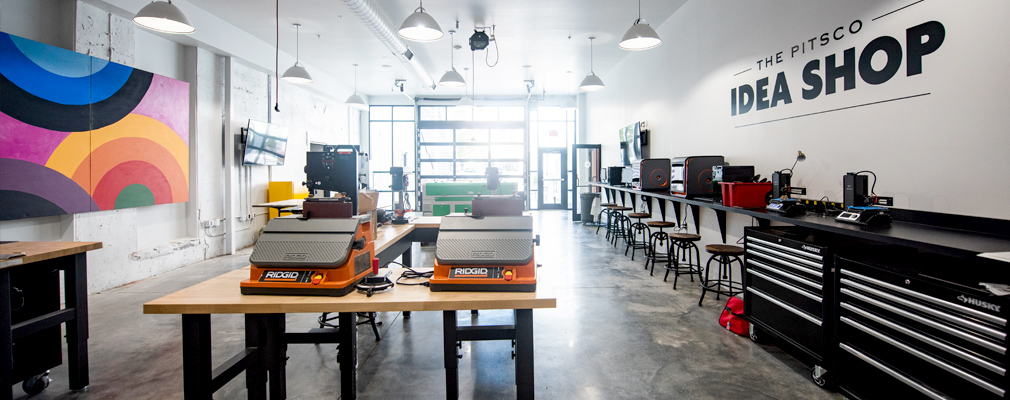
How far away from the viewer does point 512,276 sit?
1.75 metres

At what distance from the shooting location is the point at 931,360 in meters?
1.83

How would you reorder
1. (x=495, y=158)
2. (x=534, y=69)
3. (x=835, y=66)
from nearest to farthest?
1. (x=835, y=66)
2. (x=534, y=69)
3. (x=495, y=158)

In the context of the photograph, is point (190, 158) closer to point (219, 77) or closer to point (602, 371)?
point (219, 77)

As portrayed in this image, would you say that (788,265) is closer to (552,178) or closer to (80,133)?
(80,133)

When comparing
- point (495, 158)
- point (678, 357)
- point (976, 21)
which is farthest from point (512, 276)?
point (495, 158)

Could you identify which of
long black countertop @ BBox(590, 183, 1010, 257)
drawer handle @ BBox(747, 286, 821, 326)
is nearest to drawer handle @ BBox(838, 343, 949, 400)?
drawer handle @ BBox(747, 286, 821, 326)

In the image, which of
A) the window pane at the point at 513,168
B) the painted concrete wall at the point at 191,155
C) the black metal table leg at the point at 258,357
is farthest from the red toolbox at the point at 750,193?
the window pane at the point at 513,168

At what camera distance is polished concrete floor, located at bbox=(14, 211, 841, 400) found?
8.38ft

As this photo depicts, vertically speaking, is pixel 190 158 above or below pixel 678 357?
above

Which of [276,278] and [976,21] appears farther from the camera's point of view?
[976,21]

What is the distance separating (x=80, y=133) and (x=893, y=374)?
6773 mm

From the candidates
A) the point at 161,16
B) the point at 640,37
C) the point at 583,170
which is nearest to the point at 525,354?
the point at 640,37

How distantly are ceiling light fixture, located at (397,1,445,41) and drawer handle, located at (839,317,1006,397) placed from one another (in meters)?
3.92

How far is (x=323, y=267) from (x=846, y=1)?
13.0 feet
